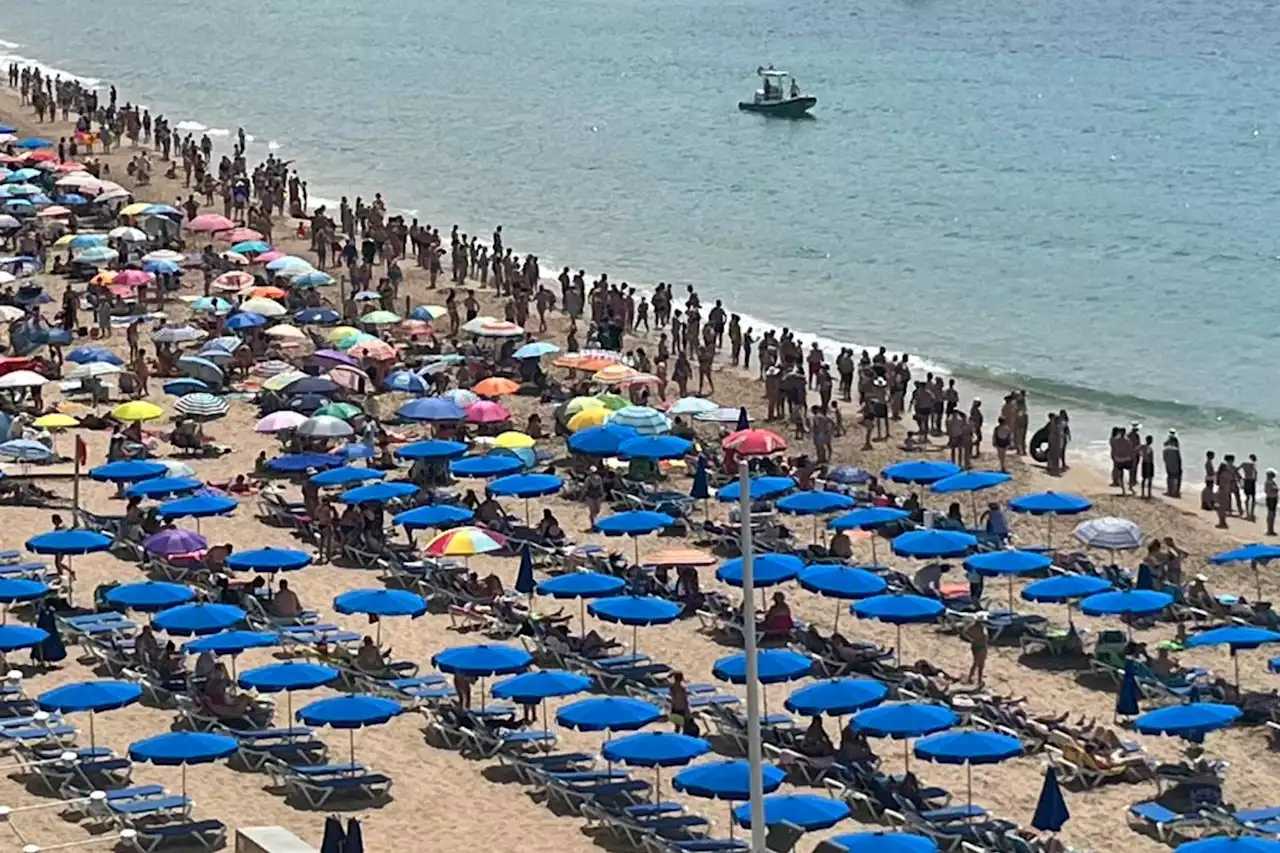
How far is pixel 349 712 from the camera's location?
20.1m

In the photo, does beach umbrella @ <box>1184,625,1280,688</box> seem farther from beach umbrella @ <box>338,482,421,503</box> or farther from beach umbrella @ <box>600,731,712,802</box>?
beach umbrella @ <box>338,482,421,503</box>

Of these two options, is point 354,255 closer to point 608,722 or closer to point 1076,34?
point 608,722

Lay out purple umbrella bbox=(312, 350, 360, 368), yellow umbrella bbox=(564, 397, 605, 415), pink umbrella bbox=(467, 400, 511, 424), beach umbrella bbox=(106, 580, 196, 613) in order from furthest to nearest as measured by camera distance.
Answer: purple umbrella bbox=(312, 350, 360, 368)
yellow umbrella bbox=(564, 397, 605, 415)
pink umbrella bbox=(467, 400, 511, 424)
beach umbrella bbox=(106, 580, 196, 613)

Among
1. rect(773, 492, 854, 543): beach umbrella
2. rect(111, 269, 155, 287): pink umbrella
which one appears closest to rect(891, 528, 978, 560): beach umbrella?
rect(773, 492, 854, 543): beach umbrella

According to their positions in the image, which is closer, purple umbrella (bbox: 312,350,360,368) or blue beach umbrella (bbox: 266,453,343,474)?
blue beach umbrella (bbox: 266,453,343,474)

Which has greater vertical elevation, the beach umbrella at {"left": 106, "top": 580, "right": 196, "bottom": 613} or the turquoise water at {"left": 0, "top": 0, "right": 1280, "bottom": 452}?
the turquoise water at {"left": 0, "top": 0, "right": 1280, "bottom": 452}

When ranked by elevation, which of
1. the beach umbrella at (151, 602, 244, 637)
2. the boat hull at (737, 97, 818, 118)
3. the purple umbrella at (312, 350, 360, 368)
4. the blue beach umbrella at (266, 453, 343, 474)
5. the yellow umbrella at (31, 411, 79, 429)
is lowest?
the beach umbrella at (151, 602, 244, 637)

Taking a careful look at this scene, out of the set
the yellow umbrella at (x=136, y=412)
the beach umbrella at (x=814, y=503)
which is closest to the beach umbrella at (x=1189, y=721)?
the beach umbrella at (x=814, y=503)

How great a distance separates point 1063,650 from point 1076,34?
9333 centimetres

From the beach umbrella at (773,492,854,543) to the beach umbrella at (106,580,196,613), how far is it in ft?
23.1

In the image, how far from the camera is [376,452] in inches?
1243

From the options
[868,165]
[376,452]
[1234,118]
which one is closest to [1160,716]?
[376,452]

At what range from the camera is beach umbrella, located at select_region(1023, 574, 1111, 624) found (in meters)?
24.0

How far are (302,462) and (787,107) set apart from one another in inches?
2169
